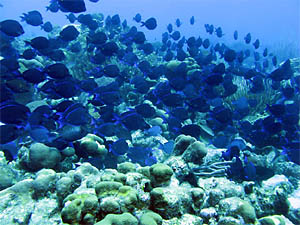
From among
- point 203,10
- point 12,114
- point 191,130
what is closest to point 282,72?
point 191,130

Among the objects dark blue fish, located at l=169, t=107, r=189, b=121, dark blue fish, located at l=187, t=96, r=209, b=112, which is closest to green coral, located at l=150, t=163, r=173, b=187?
dark blue fish, located at l=169, t=107, r=189, b=121

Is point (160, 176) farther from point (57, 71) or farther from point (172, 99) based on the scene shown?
point (57, 71)

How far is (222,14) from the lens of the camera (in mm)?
161625

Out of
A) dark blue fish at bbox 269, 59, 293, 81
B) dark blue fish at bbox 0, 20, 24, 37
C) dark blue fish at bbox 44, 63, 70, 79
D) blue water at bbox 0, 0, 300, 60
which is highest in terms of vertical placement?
blue water at bbox 0, 0, 300, 60

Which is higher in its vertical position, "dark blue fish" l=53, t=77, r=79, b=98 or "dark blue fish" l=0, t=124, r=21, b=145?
"dark blue fish" l=53, t=77, r=79, b=98

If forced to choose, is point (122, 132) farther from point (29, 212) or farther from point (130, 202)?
point (130, 202)

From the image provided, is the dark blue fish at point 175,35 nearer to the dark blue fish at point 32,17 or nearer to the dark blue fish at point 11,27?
the dark blue fish at point 32,17

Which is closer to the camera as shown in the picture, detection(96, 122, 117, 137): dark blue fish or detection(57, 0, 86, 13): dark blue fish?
detection(96, 122, 117, 137): dark blue fish

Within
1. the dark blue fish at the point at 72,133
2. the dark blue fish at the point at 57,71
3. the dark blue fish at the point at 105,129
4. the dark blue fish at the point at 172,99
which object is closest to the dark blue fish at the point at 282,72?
the dark blue fish at the point at 172,99

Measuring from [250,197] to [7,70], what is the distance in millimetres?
5874

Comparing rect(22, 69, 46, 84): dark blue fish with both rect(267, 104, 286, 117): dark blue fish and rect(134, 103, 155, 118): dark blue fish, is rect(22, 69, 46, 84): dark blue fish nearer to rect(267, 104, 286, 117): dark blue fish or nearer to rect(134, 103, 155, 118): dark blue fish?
rect(134, 103, 155, 118): dark blue fish

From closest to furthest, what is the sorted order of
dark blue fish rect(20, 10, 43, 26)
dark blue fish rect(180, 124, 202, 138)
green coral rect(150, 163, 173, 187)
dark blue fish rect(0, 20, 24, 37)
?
green coral rect(150, 163, 173, 187) → dark blue fish rect(180, 124, 202, 138) → dark blue fish rect(0, 20, 24, 37) → dark blue fish rect(20, 10, 43, 26)

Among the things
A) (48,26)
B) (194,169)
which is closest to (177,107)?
(194,169)

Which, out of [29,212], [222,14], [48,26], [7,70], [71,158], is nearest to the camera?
[29,212]
